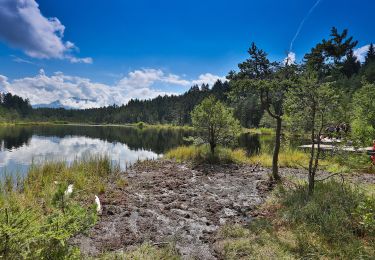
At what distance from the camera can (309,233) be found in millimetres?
5871

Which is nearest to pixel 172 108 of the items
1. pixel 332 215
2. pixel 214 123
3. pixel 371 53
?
pixel 371 53

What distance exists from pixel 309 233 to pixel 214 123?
12.7m

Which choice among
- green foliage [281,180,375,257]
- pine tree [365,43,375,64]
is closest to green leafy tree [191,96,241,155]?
green foliage [281,180,375,257]

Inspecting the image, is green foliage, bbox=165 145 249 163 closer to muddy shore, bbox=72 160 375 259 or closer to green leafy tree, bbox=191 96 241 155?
green leafy tree, bbox=191 96 241 155

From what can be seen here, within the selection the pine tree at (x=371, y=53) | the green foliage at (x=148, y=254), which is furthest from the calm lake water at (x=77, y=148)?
the pine tree at (x=371, y=53)

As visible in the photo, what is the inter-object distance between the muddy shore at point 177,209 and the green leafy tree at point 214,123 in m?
4.47

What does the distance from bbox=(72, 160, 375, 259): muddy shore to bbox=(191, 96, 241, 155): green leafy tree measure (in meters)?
4.47

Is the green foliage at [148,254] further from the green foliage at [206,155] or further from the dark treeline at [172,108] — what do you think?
the dark treeline at [172,108]

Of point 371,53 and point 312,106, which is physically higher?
point 371,53

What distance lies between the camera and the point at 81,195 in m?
9.30

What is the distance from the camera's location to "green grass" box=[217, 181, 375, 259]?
16.8 ft

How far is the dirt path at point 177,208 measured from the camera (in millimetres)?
6254

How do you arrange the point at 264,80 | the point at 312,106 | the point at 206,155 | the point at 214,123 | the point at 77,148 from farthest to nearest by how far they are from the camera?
the point at 77,148, the point at 214,123, the point at 206,155, the point at 264,80, the point at 312,106

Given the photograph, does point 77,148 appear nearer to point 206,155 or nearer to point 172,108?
point 206,155
